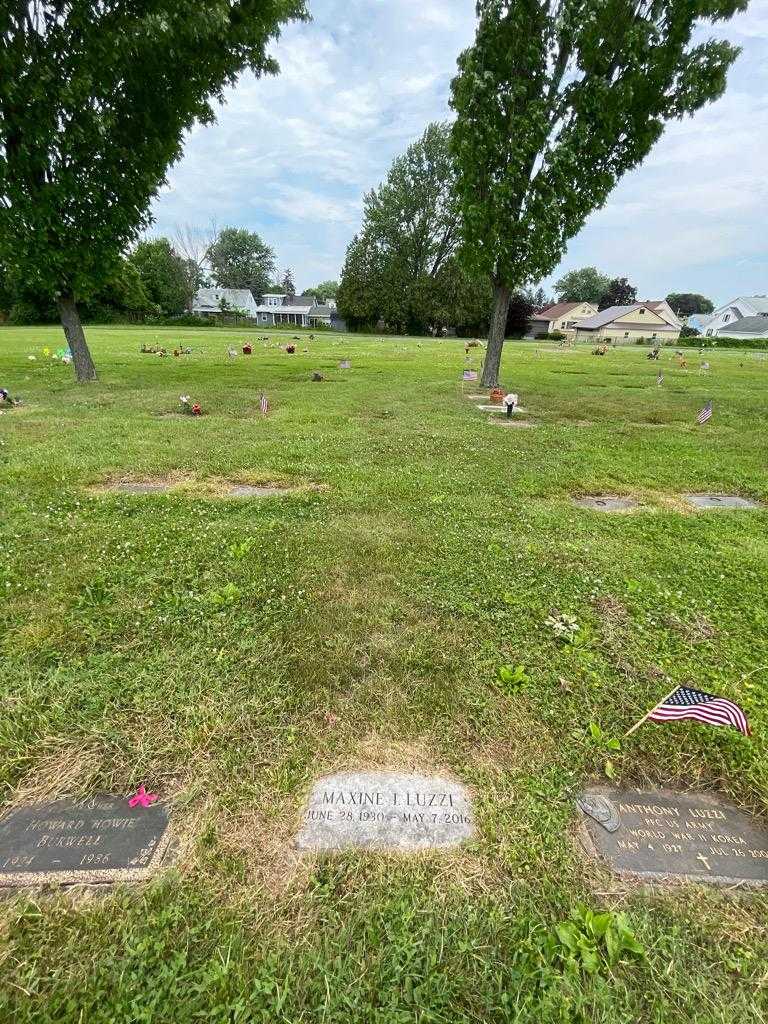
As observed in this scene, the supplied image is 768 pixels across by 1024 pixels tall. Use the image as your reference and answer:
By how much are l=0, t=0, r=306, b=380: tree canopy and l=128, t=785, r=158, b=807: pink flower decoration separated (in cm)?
1101

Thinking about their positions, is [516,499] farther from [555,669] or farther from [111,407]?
[111,407]

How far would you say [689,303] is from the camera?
402 ft

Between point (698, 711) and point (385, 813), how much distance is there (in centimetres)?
142

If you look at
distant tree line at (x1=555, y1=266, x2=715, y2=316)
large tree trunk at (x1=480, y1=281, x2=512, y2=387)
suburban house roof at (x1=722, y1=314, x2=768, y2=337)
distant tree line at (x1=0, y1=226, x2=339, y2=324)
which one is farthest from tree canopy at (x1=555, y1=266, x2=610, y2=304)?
large tree trunk at (x1=480, y1=281, x2=512, y2=387)

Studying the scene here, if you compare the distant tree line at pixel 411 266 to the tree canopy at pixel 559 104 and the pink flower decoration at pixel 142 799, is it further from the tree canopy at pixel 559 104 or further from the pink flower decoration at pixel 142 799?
the pink flower decoration at pixel 142 799

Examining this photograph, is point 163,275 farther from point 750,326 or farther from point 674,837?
point 750,326

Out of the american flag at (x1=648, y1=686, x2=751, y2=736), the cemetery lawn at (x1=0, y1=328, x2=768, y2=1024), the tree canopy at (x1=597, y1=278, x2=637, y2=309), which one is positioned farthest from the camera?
the tree canopy at (x1=597, y1=278, x2=637, y2=309)

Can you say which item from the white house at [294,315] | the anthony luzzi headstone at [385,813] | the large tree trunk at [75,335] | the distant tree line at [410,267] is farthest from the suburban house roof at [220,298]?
the anthony luzzi headstone at [385,813]

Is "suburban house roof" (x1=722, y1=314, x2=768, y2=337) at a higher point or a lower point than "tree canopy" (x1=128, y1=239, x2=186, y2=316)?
lower

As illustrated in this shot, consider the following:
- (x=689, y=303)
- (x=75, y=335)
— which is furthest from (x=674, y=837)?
(x=689, y=303)

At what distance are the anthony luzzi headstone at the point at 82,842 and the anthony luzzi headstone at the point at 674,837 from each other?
1615 mm

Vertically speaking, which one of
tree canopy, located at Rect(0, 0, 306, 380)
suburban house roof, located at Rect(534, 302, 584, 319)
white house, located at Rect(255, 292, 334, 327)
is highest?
tree canopy, located at Rect(0, 0, 306, 380)

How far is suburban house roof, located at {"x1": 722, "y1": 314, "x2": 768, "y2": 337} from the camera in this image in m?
65.9

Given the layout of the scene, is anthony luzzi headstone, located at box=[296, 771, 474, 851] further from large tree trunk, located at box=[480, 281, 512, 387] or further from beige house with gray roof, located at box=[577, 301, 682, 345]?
beige house with gray roof, located at box=[577, 301, 682, 345]
